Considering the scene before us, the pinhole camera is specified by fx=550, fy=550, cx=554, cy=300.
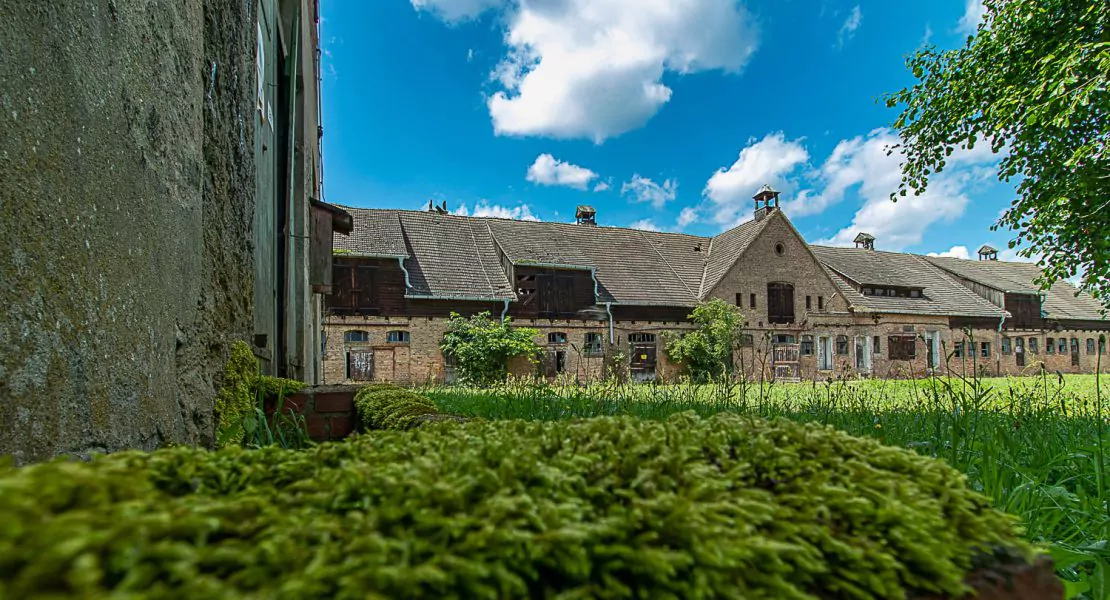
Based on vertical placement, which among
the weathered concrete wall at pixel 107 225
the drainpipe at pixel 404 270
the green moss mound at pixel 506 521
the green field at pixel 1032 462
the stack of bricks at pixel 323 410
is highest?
the drainpipe at pixel 404 270

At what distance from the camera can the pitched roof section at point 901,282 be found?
29.8 m

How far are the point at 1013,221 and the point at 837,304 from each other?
63.2 ft

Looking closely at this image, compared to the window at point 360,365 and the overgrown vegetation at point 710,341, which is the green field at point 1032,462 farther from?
the overgrown vegetation at point 710,341

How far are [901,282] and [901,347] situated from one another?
4419mm

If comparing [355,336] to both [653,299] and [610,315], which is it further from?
[653,299]

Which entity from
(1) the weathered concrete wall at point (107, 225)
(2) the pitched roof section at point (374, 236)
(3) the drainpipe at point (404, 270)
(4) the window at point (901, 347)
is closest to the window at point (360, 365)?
(3) the drainpipe at point (404, 270)

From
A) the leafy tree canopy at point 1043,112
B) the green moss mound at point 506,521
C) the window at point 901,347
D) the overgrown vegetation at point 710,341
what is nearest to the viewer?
the green moss mound at point 506,521

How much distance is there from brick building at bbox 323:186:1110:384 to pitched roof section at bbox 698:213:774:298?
0.34ft

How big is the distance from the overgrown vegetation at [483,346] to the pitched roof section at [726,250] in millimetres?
10154

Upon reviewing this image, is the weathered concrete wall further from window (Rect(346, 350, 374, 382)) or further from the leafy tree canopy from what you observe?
window (Rect(346, 350, 374, 382))

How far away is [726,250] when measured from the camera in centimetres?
2872

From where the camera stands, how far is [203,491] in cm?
86

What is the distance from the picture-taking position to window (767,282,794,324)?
27266mm

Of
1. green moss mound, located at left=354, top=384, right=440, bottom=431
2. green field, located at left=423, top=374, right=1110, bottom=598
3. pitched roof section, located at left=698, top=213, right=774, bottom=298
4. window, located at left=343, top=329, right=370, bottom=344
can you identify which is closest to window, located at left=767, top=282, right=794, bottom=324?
pitched roof section, located at left=698, top=213, right=774, bottom=298
